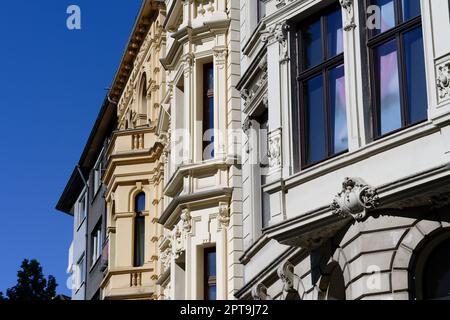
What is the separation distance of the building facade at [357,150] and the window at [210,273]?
148 inches

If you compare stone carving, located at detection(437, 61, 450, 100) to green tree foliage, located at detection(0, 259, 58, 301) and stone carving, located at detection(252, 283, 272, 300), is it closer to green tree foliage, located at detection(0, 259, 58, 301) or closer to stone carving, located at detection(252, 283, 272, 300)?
stone carving, located at detection(252, 283, 272, 300)

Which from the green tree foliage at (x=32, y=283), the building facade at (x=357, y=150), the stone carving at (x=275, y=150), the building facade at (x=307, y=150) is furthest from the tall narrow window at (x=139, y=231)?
the green tree foliage at (x=32, y=283)

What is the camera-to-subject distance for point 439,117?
1639 centimetres

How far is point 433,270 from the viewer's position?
17.1 m

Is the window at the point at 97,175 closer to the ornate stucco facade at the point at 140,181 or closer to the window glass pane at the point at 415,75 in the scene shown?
the ornate stucco facade at the point at 140,181

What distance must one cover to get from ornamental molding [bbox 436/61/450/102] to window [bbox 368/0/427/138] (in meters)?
0.65

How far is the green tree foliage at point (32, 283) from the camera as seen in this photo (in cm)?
6469

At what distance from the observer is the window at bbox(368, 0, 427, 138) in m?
17.5

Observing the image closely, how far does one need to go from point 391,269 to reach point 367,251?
1.82 feet

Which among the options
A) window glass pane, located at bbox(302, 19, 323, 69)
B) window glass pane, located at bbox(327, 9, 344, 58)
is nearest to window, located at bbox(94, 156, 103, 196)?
window glass pane, located at bbox(302, 19, 323, 69)

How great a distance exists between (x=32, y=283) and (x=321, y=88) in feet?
160

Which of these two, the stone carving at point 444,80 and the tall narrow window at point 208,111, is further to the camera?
the tall narrow window at point 208,111

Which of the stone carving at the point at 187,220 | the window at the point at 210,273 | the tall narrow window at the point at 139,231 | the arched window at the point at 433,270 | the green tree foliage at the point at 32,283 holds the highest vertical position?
the green tree foliage at the point at 32,283
